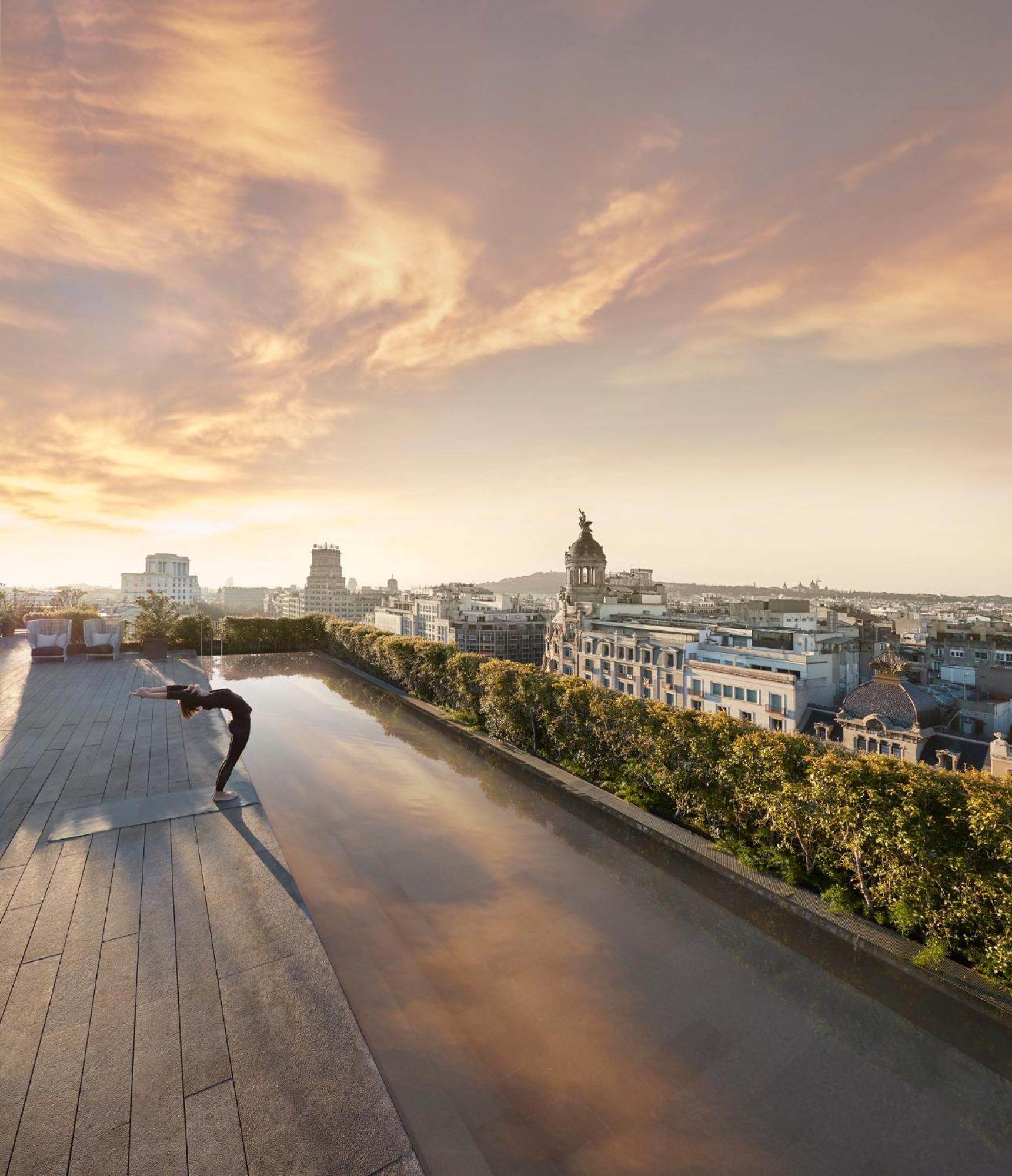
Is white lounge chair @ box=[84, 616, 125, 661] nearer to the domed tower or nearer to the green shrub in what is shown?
the green shrub

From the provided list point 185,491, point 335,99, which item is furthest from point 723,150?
point 185,491

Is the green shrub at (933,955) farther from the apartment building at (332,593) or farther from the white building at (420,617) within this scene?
the apartment building at (332,593)

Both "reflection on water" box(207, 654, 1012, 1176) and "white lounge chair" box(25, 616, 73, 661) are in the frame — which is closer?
"reflection on water" box(207, 654, 1012, 1176)

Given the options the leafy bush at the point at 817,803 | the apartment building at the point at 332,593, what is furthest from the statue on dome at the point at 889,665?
the apartment building at the point at 332,593

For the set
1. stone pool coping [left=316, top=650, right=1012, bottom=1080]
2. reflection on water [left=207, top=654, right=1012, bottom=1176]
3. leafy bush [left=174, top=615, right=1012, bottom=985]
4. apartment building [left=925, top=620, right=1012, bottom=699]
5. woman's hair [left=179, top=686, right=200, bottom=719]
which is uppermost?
woman's hair [left=179, top=686, right=200, bottom=719]

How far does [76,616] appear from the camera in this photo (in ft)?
79.7

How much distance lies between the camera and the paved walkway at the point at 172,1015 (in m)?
3.37

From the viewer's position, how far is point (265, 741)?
16.0 m

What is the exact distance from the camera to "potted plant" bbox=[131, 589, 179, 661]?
24.1 metres

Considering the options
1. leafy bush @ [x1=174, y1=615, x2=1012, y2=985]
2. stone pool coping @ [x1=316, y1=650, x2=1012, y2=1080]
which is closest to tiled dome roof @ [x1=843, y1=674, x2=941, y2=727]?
leafy bush @ [x1=174, y1=615, x2=1012, y2=985]

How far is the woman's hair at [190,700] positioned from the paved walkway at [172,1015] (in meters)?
1.51

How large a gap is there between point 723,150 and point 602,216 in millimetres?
3062

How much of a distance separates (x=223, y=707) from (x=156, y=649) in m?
19.4

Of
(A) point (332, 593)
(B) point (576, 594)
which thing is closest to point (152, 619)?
(B) point (576, 594)
